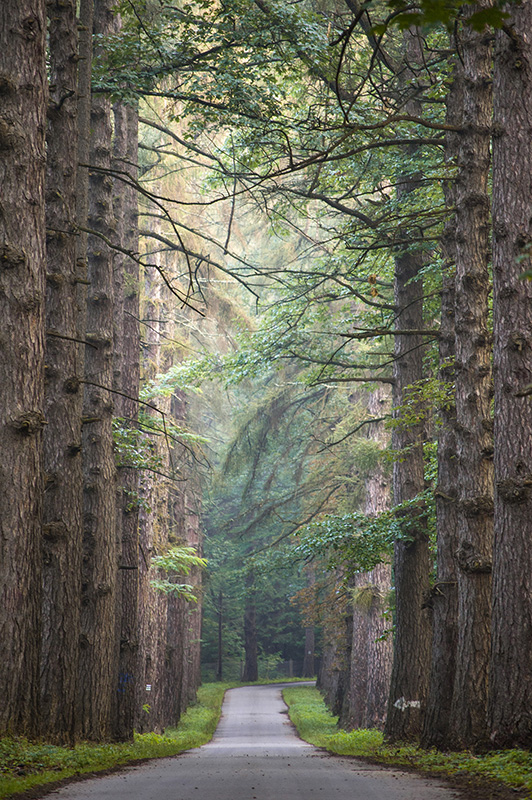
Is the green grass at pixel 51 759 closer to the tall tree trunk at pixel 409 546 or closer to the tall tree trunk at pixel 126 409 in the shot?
the tall tree trunk at pixel 126 409

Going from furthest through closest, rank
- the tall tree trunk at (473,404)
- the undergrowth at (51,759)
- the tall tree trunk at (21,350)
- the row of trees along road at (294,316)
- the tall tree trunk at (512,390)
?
1. the tall tree trunk at (473,404)
2. the tall tree trunk at (512,390)
3. the row of trees along road at (294,316)
4. the tall tree trunk at (21,350)
5. the undergrowth at (51,759)

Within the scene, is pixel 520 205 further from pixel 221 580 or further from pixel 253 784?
pixel 221 580

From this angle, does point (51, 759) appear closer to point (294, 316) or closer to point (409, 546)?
point (409, 546)

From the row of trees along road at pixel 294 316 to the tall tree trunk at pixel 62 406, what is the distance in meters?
0.03

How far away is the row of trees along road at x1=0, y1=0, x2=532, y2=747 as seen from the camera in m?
6.68

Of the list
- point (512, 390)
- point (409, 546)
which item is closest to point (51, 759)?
point (512, 390)

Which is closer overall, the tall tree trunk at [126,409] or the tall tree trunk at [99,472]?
the tall tree trunk at [99,472]

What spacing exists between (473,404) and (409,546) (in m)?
4.55

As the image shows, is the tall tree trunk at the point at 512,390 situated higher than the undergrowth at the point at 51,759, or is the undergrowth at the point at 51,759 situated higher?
the tall tree trunk at the point at 512,390

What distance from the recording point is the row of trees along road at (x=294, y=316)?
6676 mm

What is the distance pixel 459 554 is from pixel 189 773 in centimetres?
374

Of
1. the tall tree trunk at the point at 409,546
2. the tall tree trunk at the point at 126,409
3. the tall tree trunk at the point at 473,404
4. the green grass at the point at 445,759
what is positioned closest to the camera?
the green grass at the point at 445,759

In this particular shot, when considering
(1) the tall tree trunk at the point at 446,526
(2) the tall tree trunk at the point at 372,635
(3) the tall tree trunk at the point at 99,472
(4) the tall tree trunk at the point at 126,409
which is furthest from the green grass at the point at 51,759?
(2) the tall tree trunk at the point at 372,635

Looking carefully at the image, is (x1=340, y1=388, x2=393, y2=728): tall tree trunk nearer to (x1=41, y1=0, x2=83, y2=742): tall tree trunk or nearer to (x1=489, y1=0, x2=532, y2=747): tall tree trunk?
(x1=41, y1=0, x2=83, y2=742): tall tree trunk
